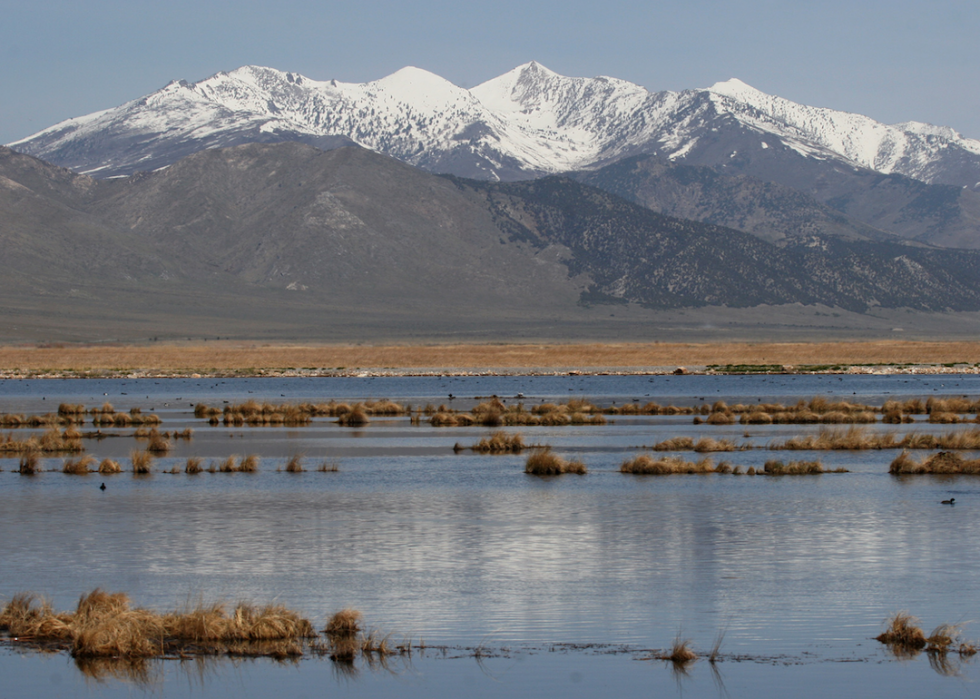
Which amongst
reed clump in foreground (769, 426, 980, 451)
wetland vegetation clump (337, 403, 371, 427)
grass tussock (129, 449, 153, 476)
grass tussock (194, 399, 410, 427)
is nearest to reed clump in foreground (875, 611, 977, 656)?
reed clump in foreground (769, 426, 980, 451)

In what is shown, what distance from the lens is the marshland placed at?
45.9 ft

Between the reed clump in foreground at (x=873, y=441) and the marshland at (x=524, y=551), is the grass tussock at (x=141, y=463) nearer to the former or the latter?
the marshland at (x=524, y=551)

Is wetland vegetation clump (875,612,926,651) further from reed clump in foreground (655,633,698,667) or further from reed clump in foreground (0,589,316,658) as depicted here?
reed clump in foreground (0,589,316,658)

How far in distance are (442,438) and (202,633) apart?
29595mm

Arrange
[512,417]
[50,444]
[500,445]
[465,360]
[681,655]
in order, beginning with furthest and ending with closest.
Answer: [465,360], [512,417], [50,444], [500,445], [681,655]

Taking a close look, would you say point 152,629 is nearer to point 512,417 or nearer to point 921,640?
point 921,640

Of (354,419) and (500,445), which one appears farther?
(354,419)

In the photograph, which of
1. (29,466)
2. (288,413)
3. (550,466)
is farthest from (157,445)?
(288,413)

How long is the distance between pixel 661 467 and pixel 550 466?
2968 millimetres

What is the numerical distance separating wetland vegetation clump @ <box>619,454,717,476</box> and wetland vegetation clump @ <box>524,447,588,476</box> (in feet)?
3.91

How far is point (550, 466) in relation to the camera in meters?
32.8

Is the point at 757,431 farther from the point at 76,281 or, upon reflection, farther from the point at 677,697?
the point at 76,281

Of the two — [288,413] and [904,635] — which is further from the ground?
[288,413]

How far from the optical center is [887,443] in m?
39.6
